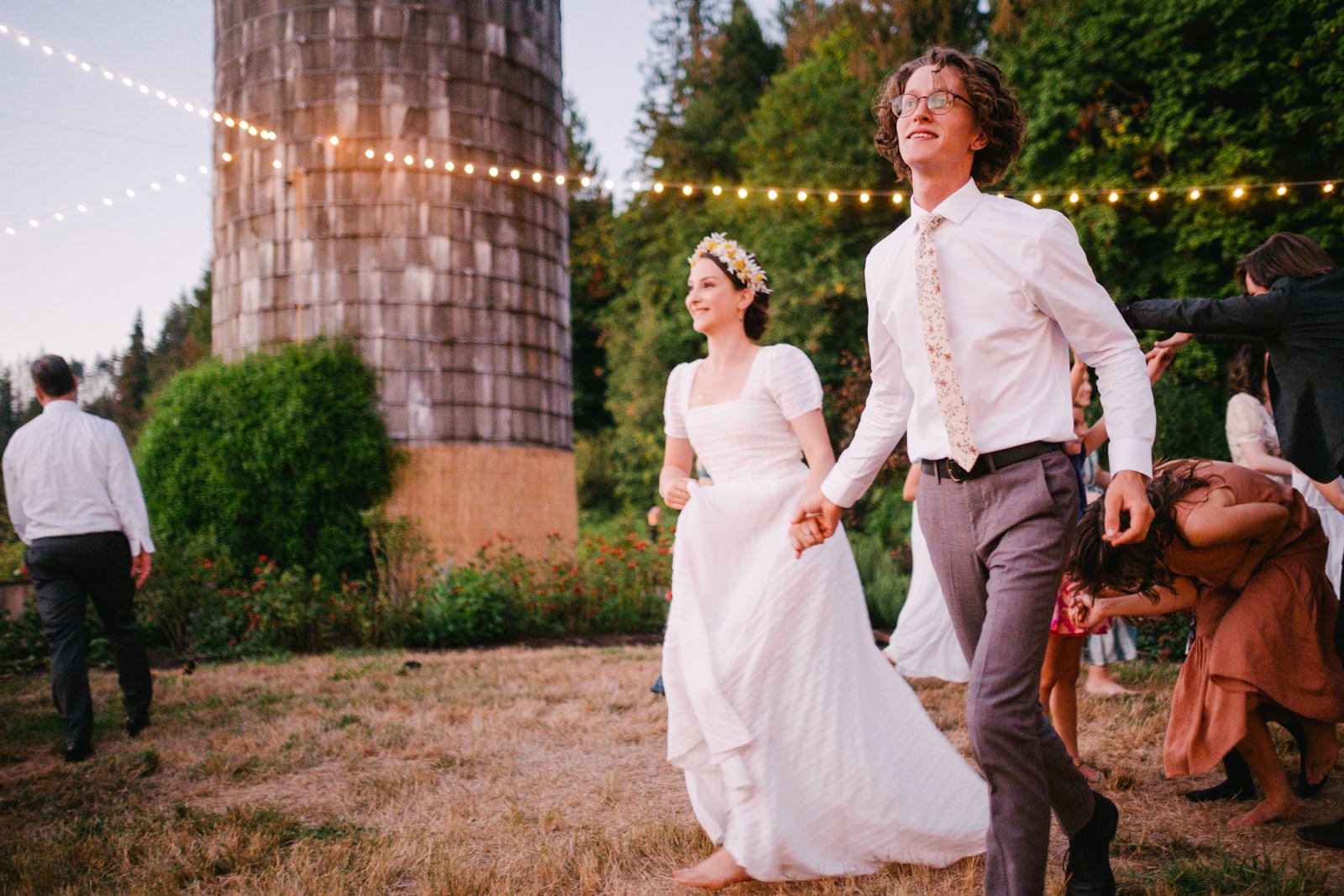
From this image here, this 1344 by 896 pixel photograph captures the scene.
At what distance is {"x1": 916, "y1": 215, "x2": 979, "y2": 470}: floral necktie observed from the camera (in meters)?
2.14

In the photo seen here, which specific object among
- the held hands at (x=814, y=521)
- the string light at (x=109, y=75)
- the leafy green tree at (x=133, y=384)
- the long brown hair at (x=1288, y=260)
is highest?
the string light at (x=109, y=75)

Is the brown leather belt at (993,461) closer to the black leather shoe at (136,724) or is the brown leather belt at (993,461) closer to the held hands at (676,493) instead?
the held hands at (676,493)

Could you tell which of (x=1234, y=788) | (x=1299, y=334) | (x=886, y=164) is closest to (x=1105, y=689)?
Answer: (x=1234, y=788)

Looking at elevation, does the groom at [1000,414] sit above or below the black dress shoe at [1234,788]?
above

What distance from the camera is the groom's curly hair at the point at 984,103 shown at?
7.50 feet

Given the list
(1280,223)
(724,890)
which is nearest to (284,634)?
(724,890)

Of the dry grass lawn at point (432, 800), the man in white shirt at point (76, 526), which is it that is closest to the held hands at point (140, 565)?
the man in white shirt at point (76, 526)

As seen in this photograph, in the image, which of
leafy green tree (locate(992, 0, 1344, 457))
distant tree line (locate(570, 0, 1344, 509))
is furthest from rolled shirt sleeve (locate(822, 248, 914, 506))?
leafy green tree (locate(992, 0, 1344, 457))

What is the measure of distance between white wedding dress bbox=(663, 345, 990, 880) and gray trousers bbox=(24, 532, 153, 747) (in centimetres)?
333

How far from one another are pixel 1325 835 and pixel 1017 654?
1730 mm

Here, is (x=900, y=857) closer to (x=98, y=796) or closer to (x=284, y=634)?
(x=98, y=796)

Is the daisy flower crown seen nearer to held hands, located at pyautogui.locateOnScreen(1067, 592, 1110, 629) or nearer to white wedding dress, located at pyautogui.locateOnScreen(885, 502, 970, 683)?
held hands, located at pyautogui.locateOnScreen(1067, 592, 1110, 629)

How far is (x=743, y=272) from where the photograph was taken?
143 inches

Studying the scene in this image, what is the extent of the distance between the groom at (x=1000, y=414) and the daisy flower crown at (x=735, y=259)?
1.22m
